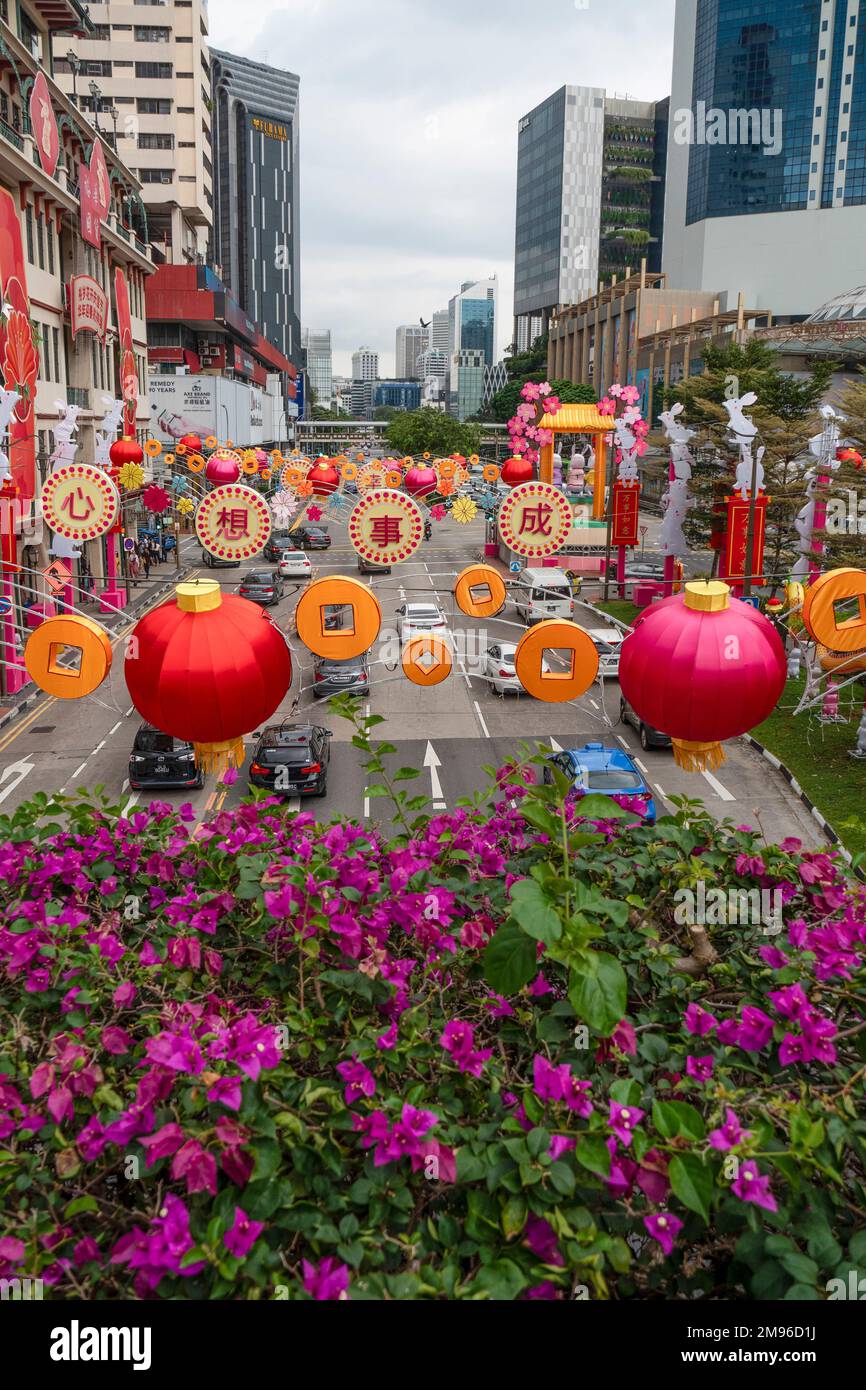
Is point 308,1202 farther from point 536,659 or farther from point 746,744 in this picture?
point 746,744

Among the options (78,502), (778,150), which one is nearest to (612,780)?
(78,502)

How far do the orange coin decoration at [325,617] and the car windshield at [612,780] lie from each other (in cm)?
735

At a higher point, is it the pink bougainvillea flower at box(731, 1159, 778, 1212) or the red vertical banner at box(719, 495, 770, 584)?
the red vertical banner at box(719, 495, 770, 584)

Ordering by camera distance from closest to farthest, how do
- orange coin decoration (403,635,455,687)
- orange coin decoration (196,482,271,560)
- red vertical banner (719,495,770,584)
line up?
orange coin decoration (196,482,271,560)
orange coin decoration (403,635,455,687)
red vertical banner (719,495,770,584)

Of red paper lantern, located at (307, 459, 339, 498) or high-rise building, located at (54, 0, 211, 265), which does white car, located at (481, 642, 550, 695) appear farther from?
high-rise building, located at (54, 0, 211, 265)

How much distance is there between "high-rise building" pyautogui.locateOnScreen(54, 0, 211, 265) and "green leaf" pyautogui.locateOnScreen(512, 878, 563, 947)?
7018 centimetres

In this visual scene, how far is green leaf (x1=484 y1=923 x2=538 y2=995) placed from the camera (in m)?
3.54

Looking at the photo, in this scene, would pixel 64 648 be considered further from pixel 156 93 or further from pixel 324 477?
pixel 156 93

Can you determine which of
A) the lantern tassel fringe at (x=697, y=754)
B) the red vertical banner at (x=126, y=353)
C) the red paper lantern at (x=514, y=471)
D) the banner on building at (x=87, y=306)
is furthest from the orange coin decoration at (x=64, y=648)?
the red vertical banner at (x=126, y=353)

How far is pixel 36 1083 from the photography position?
11.1 ft

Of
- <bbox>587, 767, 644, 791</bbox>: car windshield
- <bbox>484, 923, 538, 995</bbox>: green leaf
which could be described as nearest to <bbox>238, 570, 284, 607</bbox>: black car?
<bbox>587, 767, 644, 791</bbox>: car windshield

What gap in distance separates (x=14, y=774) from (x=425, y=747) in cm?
830

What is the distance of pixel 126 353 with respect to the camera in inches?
1633

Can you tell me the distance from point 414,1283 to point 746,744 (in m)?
20.0
